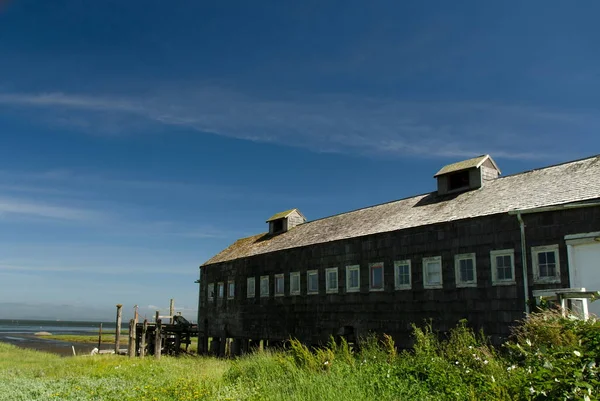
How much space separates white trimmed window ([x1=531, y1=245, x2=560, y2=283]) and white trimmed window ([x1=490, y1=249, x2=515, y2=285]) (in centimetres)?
78

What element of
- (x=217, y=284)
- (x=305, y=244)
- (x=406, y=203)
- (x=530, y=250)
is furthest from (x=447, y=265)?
(x=217, y=284)

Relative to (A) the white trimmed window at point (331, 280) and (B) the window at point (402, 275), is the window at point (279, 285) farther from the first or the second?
(B) the window at point (402, 275)

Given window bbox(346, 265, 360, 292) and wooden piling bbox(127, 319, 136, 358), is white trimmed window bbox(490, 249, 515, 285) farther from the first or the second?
wooden piling bbox(127, 319, 136, 358)

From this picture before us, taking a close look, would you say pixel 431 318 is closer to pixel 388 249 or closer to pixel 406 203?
pixel 388 249

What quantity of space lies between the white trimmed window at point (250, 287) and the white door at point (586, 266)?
19.5 metres

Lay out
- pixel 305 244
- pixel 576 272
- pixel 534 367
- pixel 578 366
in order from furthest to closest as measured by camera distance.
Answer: pixel 305 244
pixel 576 272
pixel 534 367
pixel 578 366

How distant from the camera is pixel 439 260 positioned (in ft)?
67.4

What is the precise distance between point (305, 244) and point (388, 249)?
6.49 metres

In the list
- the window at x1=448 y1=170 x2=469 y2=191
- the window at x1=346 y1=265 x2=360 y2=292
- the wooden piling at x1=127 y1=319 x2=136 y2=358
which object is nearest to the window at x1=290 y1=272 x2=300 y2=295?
the window at x1=346 y1=265 x2=360 y2=292

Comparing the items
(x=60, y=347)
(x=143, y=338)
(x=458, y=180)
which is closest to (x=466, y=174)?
(x=458, y=180)

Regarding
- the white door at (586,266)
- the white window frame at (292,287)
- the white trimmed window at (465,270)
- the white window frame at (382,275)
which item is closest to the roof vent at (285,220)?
the white window frame at (292,287)

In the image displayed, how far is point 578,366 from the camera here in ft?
31.1

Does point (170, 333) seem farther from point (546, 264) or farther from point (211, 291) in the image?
point (546, 264)

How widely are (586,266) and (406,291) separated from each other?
713cm
